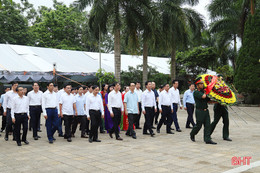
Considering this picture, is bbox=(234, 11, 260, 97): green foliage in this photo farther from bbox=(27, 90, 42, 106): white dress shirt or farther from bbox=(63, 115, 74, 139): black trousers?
bbox=(27, 90, 42, 106): white dress shirt

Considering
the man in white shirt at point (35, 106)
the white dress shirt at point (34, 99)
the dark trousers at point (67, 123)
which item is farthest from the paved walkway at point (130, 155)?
the white dress shirt at point (34, 99)

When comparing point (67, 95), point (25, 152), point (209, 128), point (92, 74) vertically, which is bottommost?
point (25, 152)

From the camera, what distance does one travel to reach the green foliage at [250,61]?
20094 mm

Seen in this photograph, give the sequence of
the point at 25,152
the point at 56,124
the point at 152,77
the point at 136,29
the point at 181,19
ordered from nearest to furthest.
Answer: the point at 25,152 → the point at 56,124 → the point at 136,29 → the point at 181,19 → the point at 152,77

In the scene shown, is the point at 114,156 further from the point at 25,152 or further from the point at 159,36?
the point at 159,36

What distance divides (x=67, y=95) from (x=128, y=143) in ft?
7.83

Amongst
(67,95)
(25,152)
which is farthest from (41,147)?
(67,95)

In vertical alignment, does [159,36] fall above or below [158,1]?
below

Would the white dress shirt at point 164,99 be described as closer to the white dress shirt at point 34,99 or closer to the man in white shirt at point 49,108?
the man in white shirt at point 49,108

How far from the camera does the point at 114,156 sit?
20.0 feet

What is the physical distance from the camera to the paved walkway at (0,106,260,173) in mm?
5160

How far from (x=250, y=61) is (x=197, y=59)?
5637mm

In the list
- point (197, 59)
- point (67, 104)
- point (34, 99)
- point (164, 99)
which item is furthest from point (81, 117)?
point (197, 59)

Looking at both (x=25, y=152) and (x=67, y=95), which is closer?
(x=25, y=152)
